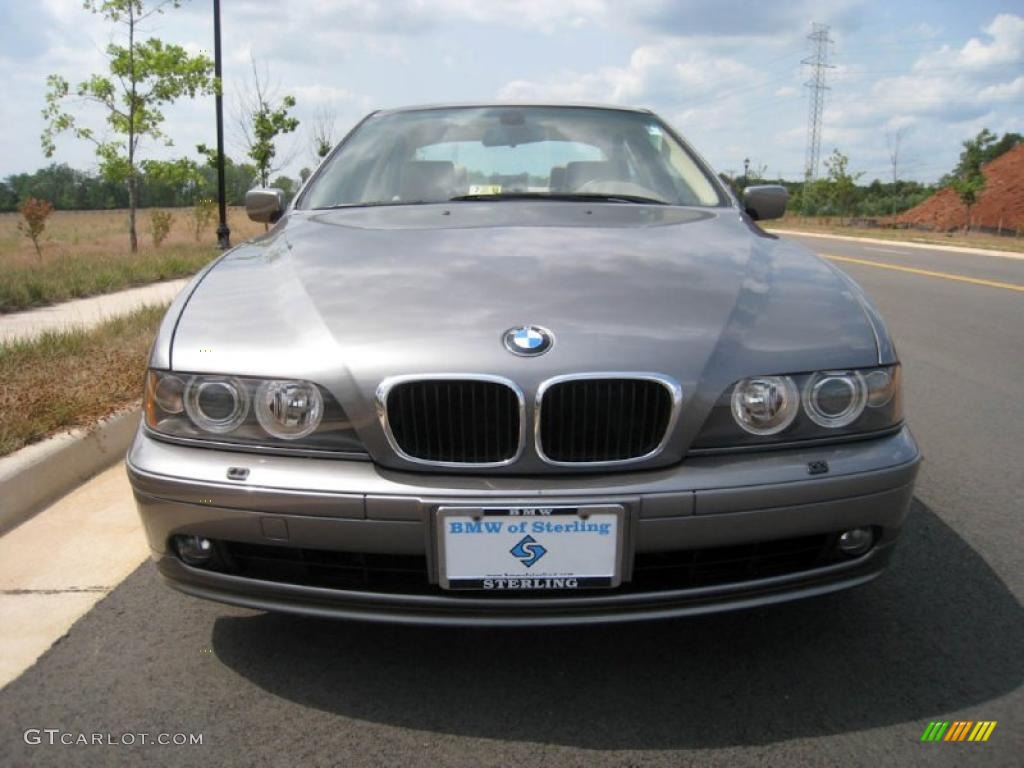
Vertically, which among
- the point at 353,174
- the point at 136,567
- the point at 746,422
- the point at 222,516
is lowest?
the point at 136,567

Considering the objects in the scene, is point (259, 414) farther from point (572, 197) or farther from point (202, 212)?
point (202, 212)

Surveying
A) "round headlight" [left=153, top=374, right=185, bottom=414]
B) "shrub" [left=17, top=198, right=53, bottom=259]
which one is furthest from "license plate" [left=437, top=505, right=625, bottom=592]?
"shrub" [left=17, top=198, right=53, bottom=259]

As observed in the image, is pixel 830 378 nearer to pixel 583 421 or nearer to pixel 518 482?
pixel 583 421

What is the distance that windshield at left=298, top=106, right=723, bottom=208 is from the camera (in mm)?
3529

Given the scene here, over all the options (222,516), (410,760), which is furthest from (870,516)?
(222,516)

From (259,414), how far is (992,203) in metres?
90.2

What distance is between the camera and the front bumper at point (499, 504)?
1995 mm

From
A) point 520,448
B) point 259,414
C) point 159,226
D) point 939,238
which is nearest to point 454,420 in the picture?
point 520,448

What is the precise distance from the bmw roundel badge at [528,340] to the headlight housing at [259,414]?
1.41 ft

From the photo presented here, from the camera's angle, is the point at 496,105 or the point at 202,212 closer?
the point at 496,105

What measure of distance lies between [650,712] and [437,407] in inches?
35.1

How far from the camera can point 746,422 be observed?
2143 millimetres

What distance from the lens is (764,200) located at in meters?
3.70

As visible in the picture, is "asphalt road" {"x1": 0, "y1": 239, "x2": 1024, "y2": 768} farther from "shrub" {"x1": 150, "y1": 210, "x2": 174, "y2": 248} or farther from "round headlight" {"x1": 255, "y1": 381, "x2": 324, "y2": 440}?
"shrub" {"x1": 150, "y1": 210, "x2": 174, "y2": 248}
